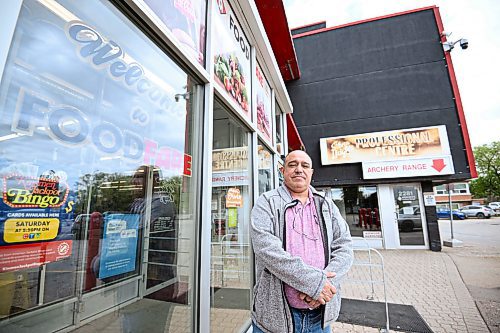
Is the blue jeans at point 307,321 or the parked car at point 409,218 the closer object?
the blue jeans at point 307,321

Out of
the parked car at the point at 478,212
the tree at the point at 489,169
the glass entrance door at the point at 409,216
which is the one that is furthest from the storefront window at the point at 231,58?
the tree at the point at 489,169

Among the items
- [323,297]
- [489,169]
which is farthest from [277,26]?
[489,169]

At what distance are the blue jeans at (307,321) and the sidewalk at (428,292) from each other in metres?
2.00

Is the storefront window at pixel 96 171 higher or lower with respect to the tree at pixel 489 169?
lower

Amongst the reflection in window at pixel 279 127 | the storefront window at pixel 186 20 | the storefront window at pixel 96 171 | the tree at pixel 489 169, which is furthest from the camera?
the tree at pixel 489 169

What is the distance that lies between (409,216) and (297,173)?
8.65 metres

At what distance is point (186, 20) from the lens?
70.3 inches

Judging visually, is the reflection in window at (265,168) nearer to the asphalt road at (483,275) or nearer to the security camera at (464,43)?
the asphalt road at (483,275)

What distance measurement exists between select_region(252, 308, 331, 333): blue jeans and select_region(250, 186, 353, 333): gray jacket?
0.12 feet

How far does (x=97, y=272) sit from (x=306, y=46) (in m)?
11.2

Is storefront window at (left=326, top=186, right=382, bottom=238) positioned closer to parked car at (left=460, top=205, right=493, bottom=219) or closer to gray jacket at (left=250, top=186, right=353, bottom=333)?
gray jacket at (left=250, top=186, right=353, bottom=333)

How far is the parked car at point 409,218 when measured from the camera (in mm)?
8438

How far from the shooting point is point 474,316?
3.34m

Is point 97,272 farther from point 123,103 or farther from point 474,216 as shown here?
point 474,216
